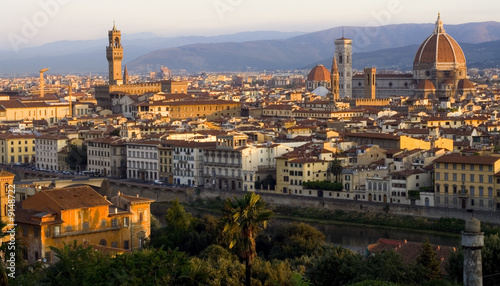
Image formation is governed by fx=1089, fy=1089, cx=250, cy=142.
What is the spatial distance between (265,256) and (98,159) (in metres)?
23.9

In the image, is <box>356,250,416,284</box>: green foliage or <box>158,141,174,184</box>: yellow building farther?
<box>158,141,174,184</box>: yellow building

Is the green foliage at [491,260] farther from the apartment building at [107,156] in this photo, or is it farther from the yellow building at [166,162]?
the apartment building at [107,156]

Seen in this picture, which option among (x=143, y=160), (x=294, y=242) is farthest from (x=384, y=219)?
(x=143, y=160)

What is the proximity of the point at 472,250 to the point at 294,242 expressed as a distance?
1385 cm

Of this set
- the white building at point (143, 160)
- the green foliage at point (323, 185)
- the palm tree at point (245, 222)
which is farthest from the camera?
the white building at point (143, 160)

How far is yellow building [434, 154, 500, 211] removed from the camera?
35.0m

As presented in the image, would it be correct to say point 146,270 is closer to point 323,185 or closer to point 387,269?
point 387,269

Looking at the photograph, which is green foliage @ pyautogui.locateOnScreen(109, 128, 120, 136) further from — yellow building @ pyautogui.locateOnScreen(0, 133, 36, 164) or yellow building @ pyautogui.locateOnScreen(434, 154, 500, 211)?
yellow building @ pyautogui.locateOnScreen(434, 154, 500, 211)

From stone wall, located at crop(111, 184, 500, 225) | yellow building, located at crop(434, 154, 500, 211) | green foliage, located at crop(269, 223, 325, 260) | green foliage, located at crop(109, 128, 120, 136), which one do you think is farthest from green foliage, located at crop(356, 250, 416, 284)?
green foliage, located at crop(109, 128, 120, 136)

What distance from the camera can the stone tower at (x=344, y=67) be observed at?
323 ft

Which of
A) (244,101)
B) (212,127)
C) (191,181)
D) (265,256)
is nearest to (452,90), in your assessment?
(244,101)

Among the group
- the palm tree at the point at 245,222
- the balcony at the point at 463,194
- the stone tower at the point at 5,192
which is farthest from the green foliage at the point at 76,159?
the palm tree at the point at 245,222

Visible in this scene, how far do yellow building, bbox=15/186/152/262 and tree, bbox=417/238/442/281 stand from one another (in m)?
7.96

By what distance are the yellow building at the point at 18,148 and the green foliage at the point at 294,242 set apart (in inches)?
1156
